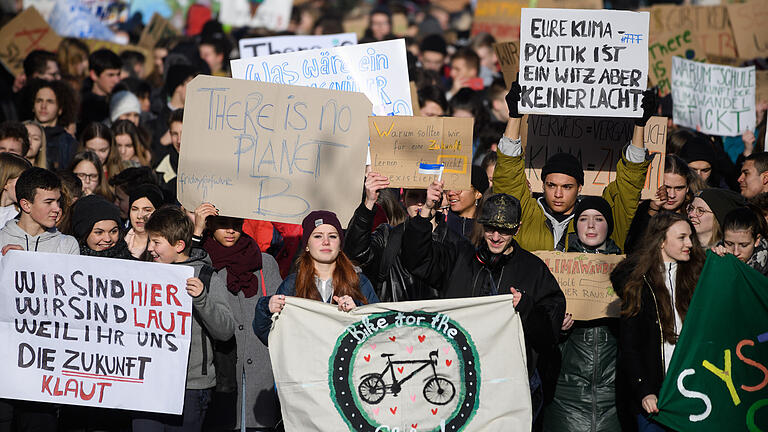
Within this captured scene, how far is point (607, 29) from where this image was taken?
7.21 m

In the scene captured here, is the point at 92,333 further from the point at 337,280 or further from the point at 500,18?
the point at 500,18

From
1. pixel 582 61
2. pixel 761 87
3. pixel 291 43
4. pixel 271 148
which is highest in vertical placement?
pixel 291 43

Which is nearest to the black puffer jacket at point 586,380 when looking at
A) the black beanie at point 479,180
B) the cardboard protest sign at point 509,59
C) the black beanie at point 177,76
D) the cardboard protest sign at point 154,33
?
the black beanie at point 479,180

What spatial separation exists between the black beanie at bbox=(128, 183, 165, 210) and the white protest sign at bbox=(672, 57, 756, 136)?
17.6ft

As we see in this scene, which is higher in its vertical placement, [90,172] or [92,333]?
[90,172]

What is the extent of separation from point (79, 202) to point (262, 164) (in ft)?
4.51

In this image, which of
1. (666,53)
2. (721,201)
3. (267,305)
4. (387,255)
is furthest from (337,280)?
(666,53)

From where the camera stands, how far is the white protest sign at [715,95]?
10031 millimetres

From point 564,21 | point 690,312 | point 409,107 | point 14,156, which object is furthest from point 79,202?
point 690,312

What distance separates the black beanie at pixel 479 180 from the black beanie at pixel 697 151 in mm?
1966

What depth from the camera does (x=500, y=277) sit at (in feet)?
20.4

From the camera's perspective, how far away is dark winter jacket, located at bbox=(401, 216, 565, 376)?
6078 mm

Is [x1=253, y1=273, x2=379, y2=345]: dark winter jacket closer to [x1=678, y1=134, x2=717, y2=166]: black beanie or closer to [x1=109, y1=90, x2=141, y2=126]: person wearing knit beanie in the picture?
[x1=678, y1=134, x2=717, y2=166]: black beanie

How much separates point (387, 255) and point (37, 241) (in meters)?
2.25
